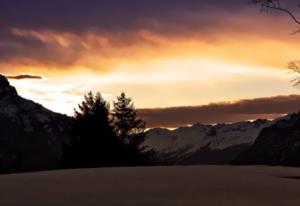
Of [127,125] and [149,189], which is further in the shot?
[127,125]

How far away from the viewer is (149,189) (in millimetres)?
14023

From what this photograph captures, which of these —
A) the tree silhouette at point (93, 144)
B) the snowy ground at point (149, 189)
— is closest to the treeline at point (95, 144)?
the tree silhouette at point (93, 144)

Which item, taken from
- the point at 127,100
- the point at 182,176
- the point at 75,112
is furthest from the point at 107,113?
the point at 182,176

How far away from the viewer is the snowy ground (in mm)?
12250

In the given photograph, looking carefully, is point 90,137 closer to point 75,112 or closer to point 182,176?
point 75,112

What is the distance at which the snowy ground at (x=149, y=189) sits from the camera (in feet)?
40.2

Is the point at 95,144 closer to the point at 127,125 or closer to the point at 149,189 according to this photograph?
the point at 127,125

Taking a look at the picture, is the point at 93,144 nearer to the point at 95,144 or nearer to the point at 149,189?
the point at 95,144

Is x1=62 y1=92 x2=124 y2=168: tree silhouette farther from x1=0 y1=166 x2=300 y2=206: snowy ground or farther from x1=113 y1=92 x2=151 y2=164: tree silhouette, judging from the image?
x1=0 y1=166 x2=300 y2=206: snowy ground

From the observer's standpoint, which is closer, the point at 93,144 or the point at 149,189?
the point at 149,189

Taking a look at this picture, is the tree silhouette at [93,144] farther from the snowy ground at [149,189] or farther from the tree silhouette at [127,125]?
the snowy ground at [149,189]

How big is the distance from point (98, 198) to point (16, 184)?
3267 mm

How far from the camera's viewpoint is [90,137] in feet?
Answer: 155

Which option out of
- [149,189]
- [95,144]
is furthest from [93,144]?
[149,189]
